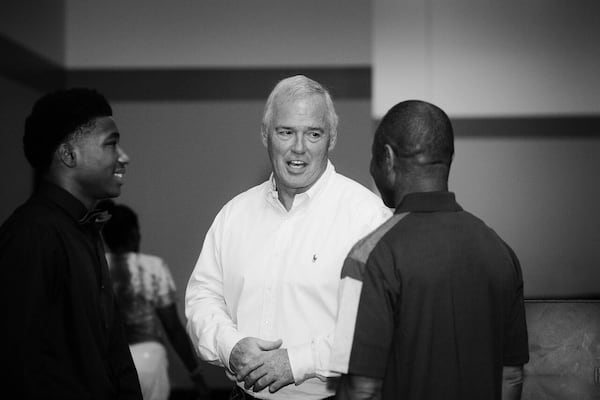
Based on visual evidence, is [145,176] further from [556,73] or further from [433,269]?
[433,269]

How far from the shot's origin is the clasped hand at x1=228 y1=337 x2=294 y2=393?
7.79ft

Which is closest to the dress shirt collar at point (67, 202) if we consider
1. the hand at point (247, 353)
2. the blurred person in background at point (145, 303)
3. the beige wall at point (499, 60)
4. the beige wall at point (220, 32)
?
the hand at point (247, 353)

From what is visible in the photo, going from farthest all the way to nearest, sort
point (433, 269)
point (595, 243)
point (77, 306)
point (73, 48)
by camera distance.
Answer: point (73, 48)
point (595, 243)
point (77, 306)
point (433, 269)

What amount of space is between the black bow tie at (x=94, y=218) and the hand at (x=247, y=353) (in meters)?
0.52

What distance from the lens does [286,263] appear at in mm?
2518

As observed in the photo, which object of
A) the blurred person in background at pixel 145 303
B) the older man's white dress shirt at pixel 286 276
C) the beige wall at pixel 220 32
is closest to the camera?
the older man's white dress shirt at pixel 286 276

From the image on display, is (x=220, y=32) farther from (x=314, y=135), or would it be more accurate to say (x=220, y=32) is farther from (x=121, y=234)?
(x=314, y=135)

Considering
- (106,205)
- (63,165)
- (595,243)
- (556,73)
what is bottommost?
(595,243)

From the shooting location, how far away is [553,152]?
17.9 ft

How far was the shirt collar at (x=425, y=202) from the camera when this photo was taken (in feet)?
6.73

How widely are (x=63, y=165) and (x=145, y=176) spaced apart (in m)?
3.68

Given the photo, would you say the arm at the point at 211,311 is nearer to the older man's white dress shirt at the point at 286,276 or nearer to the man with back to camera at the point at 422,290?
the older man's white dress shirt at the point at 286,276

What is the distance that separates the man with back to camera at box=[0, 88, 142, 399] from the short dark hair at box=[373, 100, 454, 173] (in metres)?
0.86

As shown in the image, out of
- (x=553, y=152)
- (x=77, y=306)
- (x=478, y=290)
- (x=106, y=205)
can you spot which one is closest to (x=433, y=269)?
(x=478, y=290)
